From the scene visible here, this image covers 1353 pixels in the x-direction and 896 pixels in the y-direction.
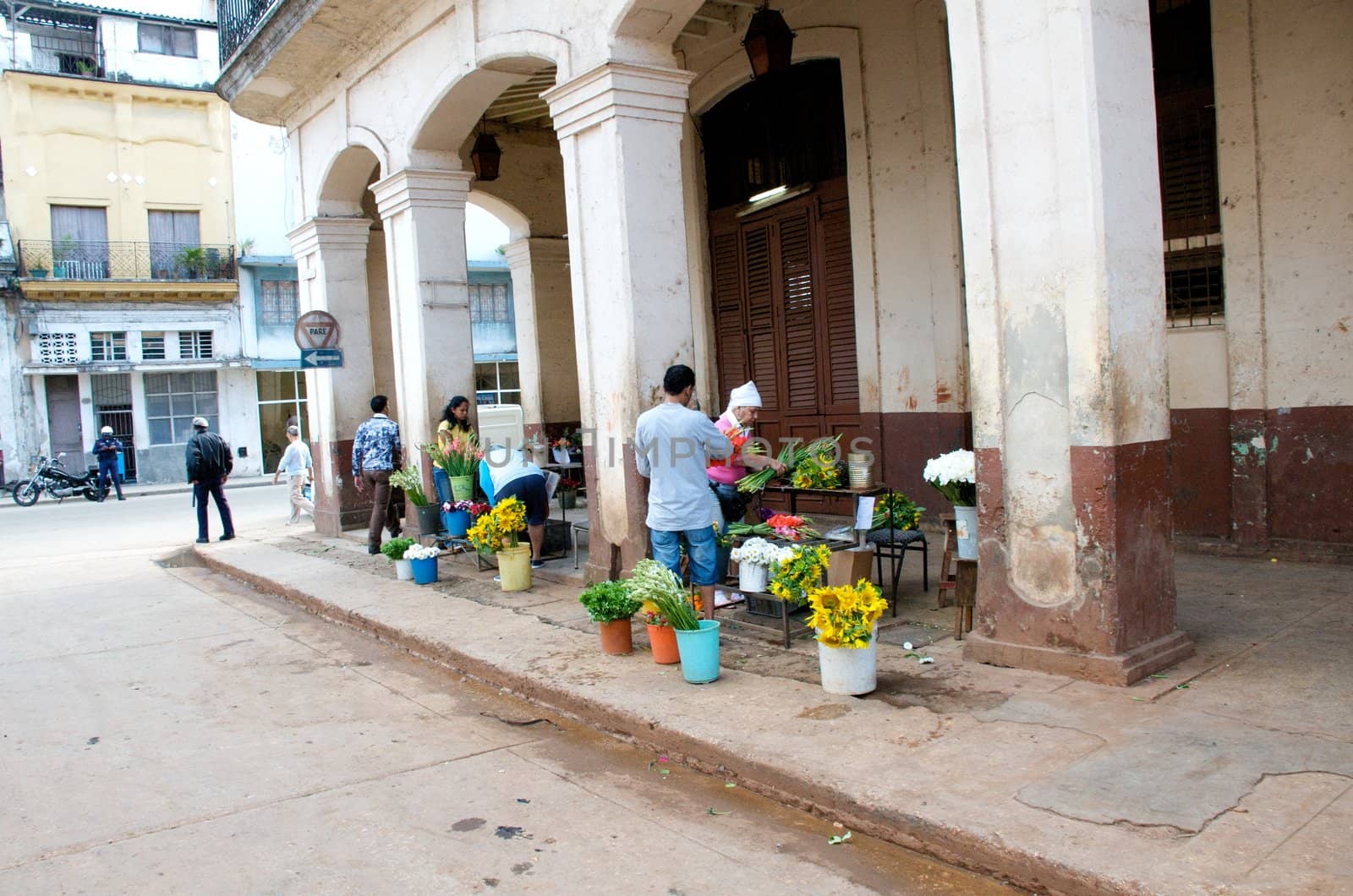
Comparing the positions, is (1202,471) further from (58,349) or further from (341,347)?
(58,349)

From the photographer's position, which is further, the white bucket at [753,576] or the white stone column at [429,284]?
the white stone column at [429,284]

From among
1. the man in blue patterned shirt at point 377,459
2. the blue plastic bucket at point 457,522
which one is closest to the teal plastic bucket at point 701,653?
the blue plastic bucket at point 457,522

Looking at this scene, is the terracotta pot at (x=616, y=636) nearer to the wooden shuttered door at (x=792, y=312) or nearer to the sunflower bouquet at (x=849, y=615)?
the sunflower bouquet at (x=849, y=615)

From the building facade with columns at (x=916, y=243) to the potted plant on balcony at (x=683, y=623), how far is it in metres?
1.44

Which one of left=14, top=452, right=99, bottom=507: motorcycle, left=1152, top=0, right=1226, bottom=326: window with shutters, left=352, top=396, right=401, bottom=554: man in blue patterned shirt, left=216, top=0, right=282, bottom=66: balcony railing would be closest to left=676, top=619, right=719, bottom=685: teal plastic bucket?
left=1152, top=0, right=1226, bottom=326: window with shutters

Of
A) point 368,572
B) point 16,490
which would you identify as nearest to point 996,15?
point 368,572

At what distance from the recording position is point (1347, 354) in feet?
22.3

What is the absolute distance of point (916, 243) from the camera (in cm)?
942

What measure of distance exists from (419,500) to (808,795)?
23.1 ft

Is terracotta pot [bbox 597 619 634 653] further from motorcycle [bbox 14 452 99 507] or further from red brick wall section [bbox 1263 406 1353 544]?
motorcycle [bbox 14 452 99 507]

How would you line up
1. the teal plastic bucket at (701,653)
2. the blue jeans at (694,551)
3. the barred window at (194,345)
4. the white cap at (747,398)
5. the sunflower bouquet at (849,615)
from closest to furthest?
the sunflower bouquet at (849,615) < the teal plastic bucket at (701,653) < the blue jeans at (694,551) < the white cap at (747,398) < the barred window at (194,345)

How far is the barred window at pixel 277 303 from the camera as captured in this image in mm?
29828

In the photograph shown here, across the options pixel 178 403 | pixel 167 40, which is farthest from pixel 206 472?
pixel 167 40

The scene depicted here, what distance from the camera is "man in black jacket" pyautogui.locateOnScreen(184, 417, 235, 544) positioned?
13367mm
